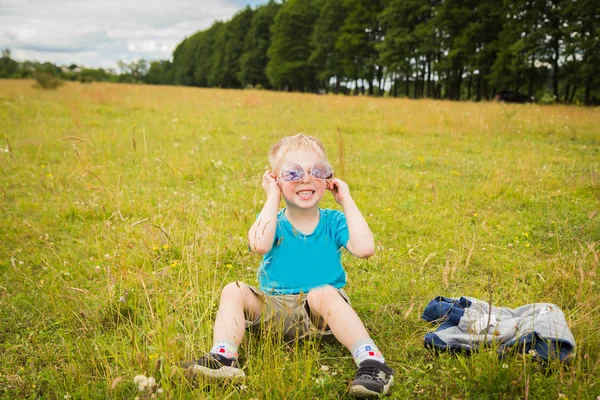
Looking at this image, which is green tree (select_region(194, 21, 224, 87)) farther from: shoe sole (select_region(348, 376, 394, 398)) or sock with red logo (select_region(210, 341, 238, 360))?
shoe sole (select_region(348, 376, 394, 398))

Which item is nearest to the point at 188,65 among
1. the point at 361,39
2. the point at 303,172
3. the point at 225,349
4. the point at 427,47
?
the point at 361,39

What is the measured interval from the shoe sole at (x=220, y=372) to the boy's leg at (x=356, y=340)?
517 millimetres

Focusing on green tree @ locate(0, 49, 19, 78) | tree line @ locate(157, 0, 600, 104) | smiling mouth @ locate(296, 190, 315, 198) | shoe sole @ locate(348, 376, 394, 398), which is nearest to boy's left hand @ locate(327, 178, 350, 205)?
smiling mouth @ locate(296, 190, 315, 198)

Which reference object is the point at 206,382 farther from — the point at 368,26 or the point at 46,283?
the point at 368,26

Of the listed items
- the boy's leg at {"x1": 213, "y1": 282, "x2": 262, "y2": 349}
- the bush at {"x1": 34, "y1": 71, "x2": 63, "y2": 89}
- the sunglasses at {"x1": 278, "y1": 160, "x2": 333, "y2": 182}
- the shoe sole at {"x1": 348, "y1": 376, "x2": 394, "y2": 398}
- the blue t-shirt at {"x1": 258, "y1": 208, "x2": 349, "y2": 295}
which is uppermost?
the bush at {"x1": 34, "y1": 71, "x2": 63, "y2": 89}

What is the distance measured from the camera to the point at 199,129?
12.1 meters

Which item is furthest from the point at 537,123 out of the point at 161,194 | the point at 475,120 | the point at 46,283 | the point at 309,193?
the point at 46,283

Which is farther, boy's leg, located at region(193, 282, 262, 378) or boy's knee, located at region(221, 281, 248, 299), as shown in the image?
boy's knee, located at region(221, 281, 248, 299)

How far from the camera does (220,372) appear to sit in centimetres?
215

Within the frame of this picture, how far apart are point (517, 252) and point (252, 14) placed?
68.6 meters

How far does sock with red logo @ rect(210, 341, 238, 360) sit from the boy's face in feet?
3.09

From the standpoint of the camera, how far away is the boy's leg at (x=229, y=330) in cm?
217

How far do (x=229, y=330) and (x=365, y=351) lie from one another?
79 centimetres

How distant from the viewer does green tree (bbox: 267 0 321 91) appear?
168 ft
